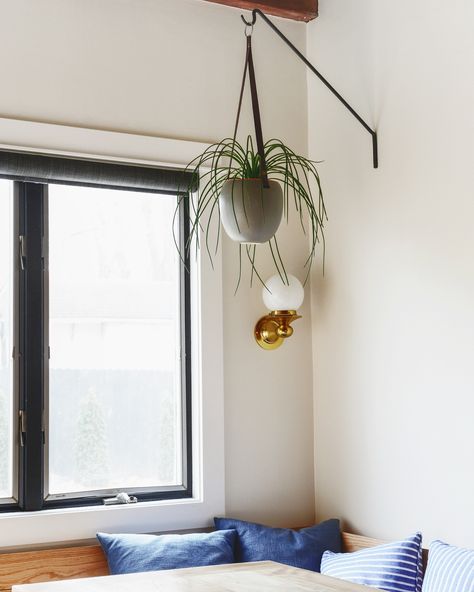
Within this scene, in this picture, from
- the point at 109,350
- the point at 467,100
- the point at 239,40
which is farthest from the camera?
the point at 239,40

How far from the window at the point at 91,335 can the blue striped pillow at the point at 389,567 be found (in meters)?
0.78

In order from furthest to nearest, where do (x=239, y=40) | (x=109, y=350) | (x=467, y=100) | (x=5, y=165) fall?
1. (x=239, y=40)
2. (x=109, y=350)
3. (x=5, y=165)
4. (x=467, y=100)

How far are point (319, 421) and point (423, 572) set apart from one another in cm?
89

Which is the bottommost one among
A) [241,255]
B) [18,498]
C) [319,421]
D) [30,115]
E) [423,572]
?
[423,572]

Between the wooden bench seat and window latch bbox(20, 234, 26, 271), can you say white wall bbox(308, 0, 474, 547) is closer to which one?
the wooden bench seat

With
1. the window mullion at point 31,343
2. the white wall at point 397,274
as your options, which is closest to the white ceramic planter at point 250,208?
the white wall at point 397,274

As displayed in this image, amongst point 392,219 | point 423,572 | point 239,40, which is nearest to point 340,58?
point 239,40

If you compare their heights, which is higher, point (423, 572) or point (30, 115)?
point (30, 115)

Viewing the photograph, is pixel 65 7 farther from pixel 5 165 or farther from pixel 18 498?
pixel 18 498

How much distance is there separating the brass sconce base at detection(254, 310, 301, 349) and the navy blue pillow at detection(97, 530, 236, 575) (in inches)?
31.2

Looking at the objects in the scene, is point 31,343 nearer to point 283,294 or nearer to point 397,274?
point 283,294

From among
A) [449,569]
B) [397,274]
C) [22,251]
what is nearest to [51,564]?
[22,251]

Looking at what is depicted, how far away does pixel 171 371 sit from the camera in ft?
10.6

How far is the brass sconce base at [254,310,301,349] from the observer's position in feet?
10.6
